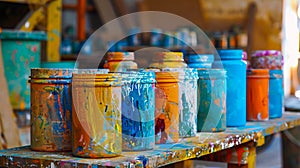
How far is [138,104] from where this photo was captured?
6.73ft

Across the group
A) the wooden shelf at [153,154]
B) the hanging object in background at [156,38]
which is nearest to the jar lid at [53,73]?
the wooden shelf at [153,154]

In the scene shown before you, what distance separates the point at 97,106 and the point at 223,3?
659 centimetres

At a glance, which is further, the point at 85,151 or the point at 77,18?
the point at 77,18

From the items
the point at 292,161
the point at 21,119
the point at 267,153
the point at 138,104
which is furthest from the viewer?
the point at 267,153

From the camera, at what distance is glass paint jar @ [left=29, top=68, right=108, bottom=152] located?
6.84 ft

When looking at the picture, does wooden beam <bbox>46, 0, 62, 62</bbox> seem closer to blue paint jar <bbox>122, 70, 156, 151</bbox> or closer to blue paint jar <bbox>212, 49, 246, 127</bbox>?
blue paint jar <bbox>212, 49, 246, 127</bbox>

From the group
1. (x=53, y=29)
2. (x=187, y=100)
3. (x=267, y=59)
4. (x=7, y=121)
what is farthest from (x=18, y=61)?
(x=187, y=100)

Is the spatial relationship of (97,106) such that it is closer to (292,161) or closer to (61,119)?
(61,119)

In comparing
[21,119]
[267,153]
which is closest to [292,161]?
[267,153]

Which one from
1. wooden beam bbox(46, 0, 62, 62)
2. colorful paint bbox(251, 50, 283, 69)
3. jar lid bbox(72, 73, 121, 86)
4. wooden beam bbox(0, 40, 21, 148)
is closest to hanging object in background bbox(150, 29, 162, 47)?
wooden beam bbox(46, 0, 62, 62)

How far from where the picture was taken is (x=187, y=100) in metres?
2.34

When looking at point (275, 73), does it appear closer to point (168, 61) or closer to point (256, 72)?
point (256, 72)

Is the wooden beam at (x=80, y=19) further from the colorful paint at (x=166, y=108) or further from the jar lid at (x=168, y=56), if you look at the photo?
the colorful paint at (x=166, y=108)

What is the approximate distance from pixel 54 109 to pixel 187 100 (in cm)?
55
